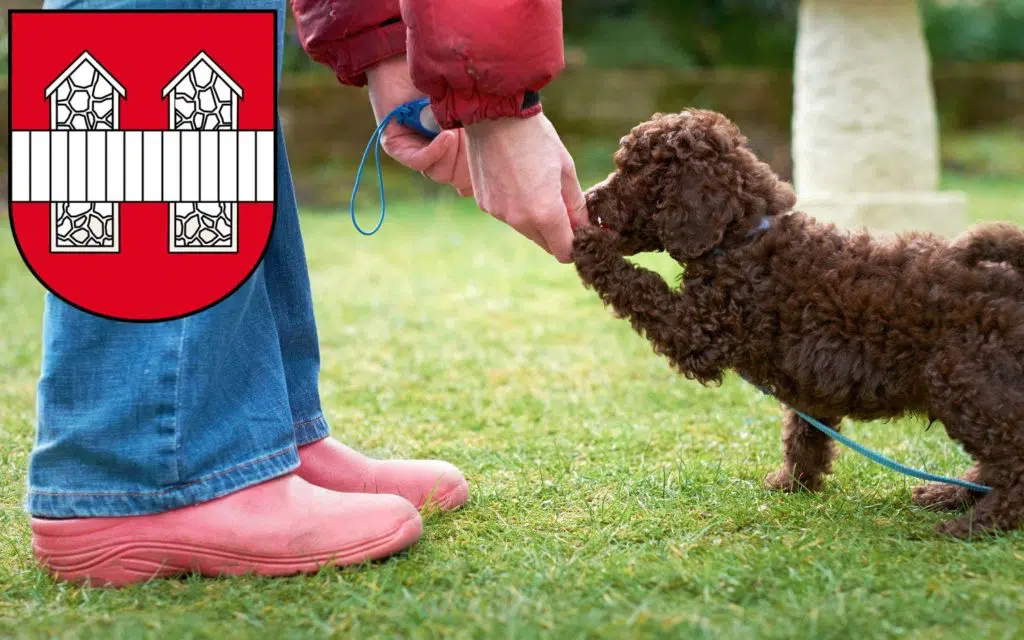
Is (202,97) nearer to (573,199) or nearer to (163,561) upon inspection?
(573,199)

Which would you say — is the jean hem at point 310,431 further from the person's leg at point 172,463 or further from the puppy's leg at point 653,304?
the puppy's leg at point 653,304

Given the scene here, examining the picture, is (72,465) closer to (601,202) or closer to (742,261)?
(601,202)

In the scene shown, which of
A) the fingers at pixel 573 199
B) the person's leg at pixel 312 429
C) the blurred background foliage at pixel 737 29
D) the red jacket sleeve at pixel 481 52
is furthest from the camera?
the blurred background foliage at pixel 737 29

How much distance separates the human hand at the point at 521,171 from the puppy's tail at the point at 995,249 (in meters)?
0.97

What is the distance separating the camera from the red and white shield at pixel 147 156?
7.91ft

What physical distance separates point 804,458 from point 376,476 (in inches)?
45.7

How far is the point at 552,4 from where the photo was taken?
7.46ft

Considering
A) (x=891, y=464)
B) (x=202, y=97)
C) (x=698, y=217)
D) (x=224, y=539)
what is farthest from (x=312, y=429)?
(x=891, y=464)

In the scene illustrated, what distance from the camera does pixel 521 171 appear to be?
244 centimetres

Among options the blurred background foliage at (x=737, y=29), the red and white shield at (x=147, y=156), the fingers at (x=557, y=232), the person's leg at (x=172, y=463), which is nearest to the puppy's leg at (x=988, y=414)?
the fingers at (x=557, y=232)

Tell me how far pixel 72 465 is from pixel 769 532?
1595mm

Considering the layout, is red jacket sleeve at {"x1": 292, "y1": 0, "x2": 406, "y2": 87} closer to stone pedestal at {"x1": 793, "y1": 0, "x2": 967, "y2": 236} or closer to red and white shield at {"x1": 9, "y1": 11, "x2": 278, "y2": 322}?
red and white shield at {"x1": 9, "y1": 11, "x2": 278, "y2": 322}

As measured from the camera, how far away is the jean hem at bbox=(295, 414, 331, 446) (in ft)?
9.27

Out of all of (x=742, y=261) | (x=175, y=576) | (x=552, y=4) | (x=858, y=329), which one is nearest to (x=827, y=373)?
(x=858, y=329)
